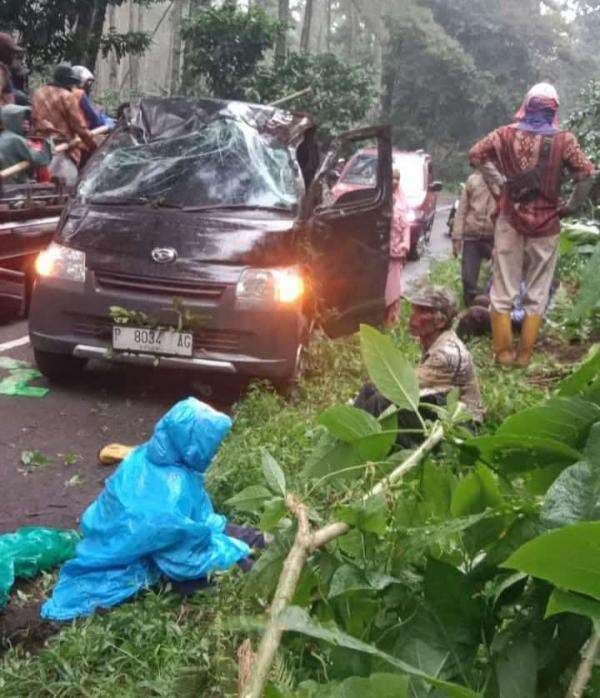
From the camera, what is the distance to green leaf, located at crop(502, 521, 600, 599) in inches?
31.6

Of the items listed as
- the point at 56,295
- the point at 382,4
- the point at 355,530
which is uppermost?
the point at 382,4

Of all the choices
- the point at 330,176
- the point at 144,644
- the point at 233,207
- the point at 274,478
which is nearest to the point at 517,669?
the point at 274,478

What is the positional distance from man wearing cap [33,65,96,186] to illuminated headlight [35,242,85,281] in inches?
151

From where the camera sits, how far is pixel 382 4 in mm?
38500

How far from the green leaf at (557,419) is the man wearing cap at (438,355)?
3.20 m

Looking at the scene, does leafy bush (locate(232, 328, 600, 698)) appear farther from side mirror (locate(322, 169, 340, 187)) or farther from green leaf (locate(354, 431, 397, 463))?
side mirror (locate(322, 169, 340, 187))

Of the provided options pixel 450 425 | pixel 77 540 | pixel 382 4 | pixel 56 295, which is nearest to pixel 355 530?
pixel 450 425

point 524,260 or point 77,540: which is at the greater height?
point 524,260

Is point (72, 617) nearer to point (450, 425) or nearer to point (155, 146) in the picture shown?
point (450, 425)

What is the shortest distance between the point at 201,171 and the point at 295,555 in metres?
5.69

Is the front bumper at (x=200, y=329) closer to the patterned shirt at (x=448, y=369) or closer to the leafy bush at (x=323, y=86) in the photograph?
the patterned shirt at (x=448, y=369)

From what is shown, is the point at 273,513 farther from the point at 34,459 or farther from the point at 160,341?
the point at 160,341

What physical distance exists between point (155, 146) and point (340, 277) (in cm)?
164

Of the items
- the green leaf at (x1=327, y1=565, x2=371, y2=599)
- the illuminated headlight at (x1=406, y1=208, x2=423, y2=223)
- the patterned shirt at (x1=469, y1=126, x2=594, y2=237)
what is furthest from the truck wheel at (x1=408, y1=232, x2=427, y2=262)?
the green leaf at (x1=327, y1=565, x2=371, y2=599)
